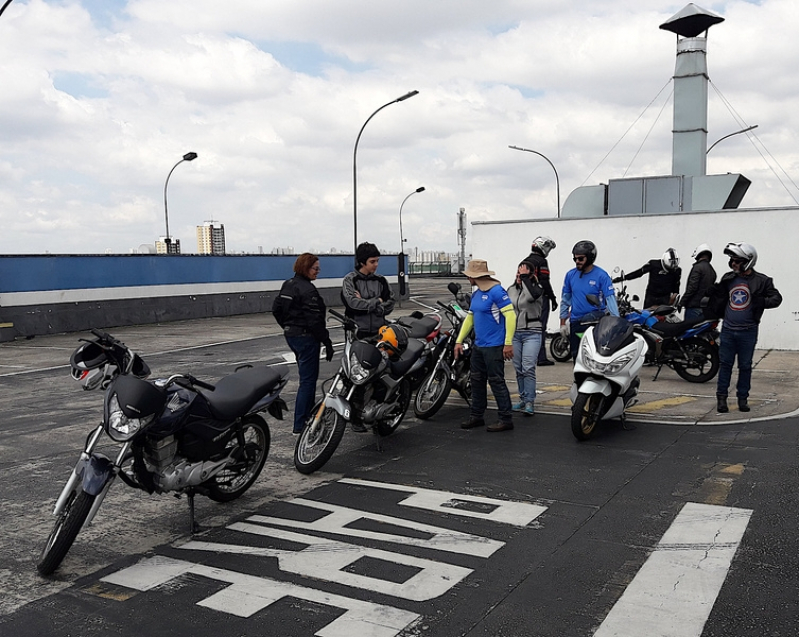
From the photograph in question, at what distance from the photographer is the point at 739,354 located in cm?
823

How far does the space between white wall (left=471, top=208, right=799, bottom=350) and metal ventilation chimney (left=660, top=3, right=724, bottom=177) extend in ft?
25.7

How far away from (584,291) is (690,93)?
1580 cm

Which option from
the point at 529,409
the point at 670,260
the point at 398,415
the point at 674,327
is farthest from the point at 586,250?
the point at 670,260

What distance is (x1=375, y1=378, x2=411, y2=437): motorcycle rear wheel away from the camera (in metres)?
7.34

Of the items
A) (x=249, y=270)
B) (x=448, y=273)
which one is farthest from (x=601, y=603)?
(x=448, y=273)

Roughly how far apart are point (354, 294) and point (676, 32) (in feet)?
61.8

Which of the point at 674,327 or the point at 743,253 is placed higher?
the point at 743,253

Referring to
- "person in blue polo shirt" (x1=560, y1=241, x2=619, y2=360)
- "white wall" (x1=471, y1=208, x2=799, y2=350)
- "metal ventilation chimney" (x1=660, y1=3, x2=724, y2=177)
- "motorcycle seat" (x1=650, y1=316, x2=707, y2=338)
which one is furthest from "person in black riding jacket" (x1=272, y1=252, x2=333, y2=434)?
"metal ventilation chimney" (x1=660, y1=3, x2=724, y2=177)

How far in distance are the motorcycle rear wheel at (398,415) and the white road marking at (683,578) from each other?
9.47ft

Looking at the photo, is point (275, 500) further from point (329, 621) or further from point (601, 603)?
point (601, 603)

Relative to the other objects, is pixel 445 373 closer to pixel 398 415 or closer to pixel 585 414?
pixel 398 415

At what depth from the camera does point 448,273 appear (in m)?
78.7

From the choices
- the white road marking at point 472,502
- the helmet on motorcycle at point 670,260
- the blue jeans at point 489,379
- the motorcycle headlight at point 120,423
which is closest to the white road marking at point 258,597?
the motorcycle headlight at point 120,423

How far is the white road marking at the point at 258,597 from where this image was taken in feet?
11.8
